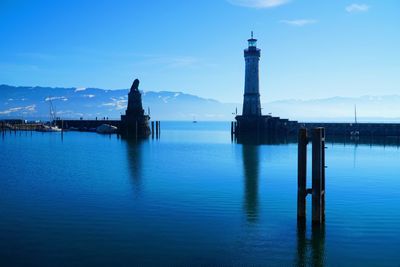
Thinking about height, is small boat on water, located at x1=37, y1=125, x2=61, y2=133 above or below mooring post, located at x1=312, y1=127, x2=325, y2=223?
above

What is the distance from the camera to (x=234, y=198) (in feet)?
67.6

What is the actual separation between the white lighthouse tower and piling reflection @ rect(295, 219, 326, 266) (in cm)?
5596

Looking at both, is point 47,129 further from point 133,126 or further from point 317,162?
point 317,162

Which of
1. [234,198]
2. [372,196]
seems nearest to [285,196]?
[234,198]

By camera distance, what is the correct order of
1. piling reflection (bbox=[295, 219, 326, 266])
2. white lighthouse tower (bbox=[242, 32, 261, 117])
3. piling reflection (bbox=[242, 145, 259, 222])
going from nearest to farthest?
piling reflection (bbox=[295, 219, 326, 266]) → piling reflection (bbox=[242, 145, 259, 222]) → white lighthouse tower (bbox=[242, 32, 261, 117])

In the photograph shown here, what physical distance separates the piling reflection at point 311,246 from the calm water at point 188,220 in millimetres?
36

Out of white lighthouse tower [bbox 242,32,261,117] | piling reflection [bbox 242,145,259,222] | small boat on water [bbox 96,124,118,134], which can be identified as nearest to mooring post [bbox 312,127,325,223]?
piling reflection [bbox 242,145,259,222]

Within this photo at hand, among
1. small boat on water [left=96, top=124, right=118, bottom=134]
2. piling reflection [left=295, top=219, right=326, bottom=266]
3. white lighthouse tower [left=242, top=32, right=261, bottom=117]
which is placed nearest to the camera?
piling reflection [left=295, top=219, right=326, bottom=266]

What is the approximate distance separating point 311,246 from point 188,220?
5.07m

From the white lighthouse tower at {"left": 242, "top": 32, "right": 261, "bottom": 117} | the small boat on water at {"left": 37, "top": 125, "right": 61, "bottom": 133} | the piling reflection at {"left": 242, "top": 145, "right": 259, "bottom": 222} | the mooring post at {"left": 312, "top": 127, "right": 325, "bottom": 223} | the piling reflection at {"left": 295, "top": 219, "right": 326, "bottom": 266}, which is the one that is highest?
the white lighthouse tower at {"left": 242, "top": 32, "right": 261, "bottom": 117}

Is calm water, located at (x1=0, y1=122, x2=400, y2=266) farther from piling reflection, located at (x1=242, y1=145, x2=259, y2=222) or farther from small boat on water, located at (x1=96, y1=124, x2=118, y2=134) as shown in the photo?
small boat on water, located at (x1=96, y1=124, x2=118, y2=134)

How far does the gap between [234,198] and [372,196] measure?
7.43 m

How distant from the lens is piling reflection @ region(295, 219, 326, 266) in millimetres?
11973

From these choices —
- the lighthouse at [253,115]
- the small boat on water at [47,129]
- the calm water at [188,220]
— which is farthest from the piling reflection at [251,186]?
the small boat on water at [47,129]
